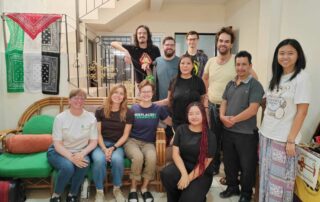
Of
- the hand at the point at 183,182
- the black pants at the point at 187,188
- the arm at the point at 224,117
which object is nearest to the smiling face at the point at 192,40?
the arm at the point at 224,117

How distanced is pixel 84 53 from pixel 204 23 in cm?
334

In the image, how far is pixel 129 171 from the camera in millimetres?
2607

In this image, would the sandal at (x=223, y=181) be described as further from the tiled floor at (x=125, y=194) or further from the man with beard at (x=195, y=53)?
the man with beard at (x=195, y=53)

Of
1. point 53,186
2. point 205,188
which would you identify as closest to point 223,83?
point 205,188

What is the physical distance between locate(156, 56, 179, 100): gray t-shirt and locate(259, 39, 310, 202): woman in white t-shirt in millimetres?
1057

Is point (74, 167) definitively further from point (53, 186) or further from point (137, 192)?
point (137, 192)

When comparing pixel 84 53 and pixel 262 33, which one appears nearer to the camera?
pixel 262 33

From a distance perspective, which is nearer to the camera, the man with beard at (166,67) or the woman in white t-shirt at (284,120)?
the woman in white t-shirt at (284,120)

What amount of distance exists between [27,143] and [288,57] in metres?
2.57

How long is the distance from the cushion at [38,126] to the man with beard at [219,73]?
184 cm

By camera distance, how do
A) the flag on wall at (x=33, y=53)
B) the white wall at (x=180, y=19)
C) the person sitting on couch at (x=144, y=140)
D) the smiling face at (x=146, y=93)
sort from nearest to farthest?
the person sitting on couch at (x=144, y=140)
the smiling face at (x=146, y=93)
the flag on wall at (x=33, y=53)
the white wall at (x=180, y=19)

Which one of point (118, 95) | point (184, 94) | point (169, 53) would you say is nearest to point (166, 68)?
point (169, 53)

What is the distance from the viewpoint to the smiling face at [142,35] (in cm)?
296

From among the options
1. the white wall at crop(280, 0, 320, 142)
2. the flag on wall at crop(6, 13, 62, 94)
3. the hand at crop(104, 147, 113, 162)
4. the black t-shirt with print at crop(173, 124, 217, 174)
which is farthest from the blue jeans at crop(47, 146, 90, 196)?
the white wall at crop(280, 0, 320, 142)
